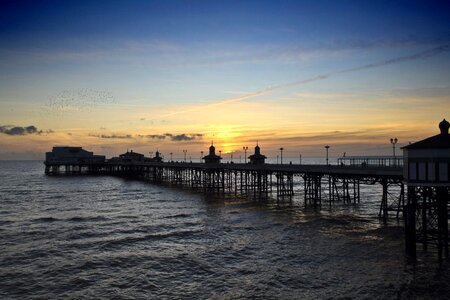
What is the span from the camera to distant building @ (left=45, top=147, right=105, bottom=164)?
147 meters

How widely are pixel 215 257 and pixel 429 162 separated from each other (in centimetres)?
1483

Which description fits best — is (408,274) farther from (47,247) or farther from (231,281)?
(47,247)

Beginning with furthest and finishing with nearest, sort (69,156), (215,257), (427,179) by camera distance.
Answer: (69,156) < (215,257) < (427,179)

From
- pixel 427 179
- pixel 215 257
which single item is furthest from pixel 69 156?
pixel 427 179

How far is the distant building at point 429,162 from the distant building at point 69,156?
140 m

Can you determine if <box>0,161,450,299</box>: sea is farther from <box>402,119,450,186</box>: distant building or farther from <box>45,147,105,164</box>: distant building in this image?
<box>45,147,105,164</box>: distant building

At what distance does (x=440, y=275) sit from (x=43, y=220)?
121 feet

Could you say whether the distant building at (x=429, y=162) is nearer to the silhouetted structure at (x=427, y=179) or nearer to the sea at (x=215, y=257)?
the silhouetted structure at (x=427, y=179)

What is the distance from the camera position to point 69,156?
151375 millimetres

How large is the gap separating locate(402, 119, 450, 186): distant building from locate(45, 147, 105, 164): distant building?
139984 millimetres

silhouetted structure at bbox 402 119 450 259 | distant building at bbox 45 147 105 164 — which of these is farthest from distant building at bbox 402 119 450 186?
distant building at bbox 45 147 105 164

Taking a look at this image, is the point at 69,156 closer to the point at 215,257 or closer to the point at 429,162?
the point at 215,257

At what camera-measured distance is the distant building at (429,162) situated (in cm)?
2314

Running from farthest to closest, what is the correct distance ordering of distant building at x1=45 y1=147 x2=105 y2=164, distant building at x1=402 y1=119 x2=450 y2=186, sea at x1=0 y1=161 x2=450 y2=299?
distant building at x1=45 y1=147 x2=105 y2=164 → distant building at x1=402 y1=119 x2=450 y2=186 → sea at x1=0 y1=161 x2=450 y2=299
